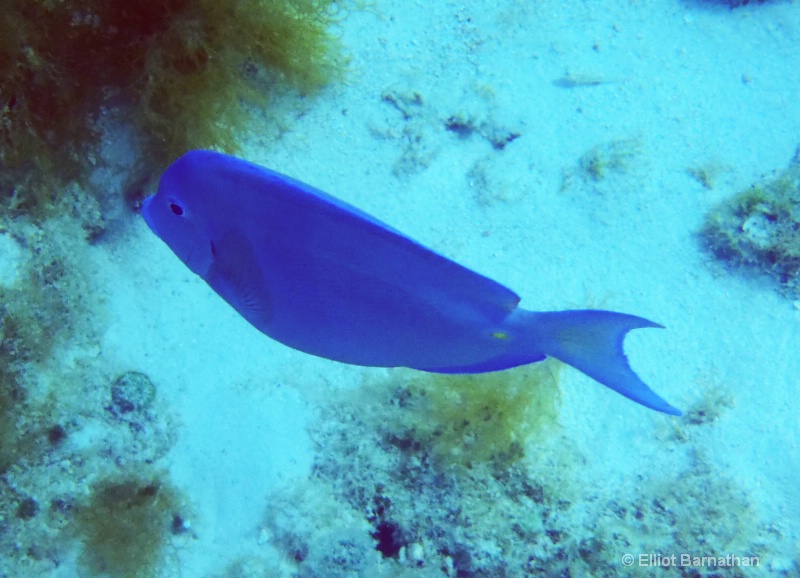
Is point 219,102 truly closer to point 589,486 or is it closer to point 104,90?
point 104,90

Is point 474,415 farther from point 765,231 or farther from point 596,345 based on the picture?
point 765,231

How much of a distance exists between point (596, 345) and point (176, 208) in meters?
1.42

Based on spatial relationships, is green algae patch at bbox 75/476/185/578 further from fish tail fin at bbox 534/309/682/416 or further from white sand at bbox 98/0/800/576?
fish tail fin at bbox 534/309/682/416

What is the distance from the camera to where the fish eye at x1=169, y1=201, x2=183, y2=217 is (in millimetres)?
1669

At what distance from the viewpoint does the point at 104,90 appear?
3844 mm

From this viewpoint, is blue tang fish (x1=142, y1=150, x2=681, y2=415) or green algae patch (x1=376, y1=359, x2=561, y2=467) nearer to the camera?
blue tang fish (x1=142, y1=150, x2=681, y2=415)

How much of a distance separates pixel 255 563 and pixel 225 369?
1277 mm

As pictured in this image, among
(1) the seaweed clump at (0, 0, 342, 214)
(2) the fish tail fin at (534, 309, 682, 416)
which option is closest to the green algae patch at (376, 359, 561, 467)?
(2) the fish tail fin at (534, 309, 682, 416)

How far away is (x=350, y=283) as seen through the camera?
1.66 metres

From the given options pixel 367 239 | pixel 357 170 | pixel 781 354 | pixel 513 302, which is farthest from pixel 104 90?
pixel 781 354

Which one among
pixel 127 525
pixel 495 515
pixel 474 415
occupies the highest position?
pixel 474 415

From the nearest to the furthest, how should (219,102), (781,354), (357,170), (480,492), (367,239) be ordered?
(367,239), (480,492), (781,354), (219,102), (357,170)

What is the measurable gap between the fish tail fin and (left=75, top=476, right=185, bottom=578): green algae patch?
9.52ft

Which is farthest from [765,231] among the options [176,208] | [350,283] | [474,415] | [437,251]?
[176,208]
